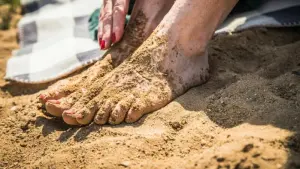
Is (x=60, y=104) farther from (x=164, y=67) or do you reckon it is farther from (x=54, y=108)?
(x=164, y=67)

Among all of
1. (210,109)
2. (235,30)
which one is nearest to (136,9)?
(235,30)

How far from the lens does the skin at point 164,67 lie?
1547mm

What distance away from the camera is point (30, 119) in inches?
63.8

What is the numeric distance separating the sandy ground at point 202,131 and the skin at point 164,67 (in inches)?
2.6

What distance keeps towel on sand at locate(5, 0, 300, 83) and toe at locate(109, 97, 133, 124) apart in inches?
23.4

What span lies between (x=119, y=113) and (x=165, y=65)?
29cm

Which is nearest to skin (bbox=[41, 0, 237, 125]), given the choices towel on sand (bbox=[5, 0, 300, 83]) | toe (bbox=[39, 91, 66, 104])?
toe (bbox=[39, 91, 66, 104])

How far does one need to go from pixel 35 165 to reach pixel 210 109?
657 millimetres

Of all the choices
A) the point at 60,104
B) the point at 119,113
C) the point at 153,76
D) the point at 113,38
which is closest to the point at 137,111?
the point at 119,113

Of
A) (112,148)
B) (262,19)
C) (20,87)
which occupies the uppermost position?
(262,19)

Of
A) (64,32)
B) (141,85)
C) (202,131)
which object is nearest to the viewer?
(202,131)

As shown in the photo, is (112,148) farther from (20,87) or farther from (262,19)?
(262,19)

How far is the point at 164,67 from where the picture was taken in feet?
5.28

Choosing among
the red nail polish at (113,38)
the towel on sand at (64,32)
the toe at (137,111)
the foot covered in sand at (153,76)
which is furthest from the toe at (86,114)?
the towel on sand at (64,32)
